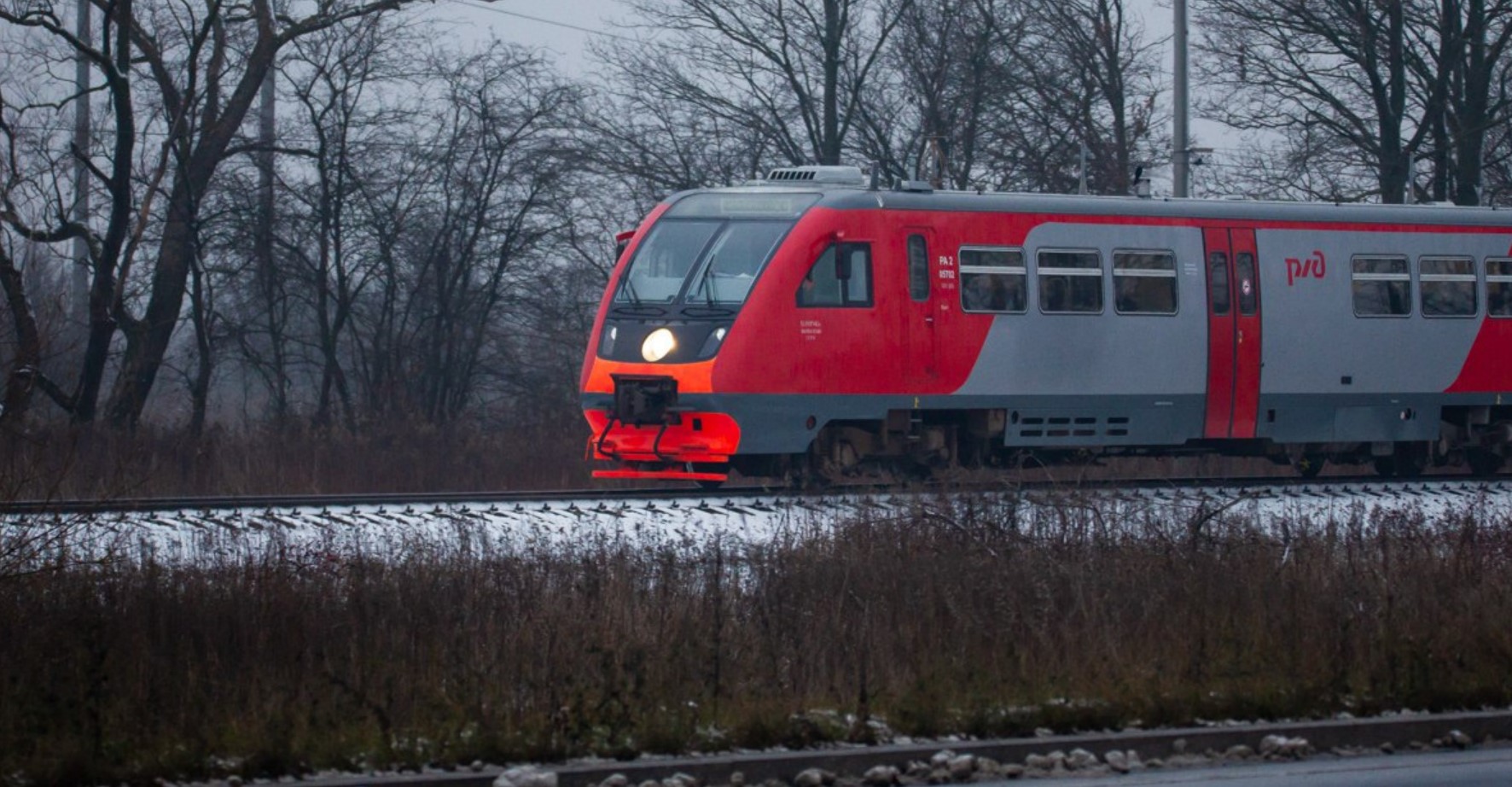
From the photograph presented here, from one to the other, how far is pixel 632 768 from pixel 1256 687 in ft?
11.7

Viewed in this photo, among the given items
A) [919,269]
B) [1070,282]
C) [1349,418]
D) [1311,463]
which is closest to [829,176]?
[919,269]

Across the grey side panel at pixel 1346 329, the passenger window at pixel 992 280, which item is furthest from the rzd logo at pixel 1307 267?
the passenger window at pixel 992 280

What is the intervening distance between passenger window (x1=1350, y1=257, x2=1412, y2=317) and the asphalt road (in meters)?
12.4

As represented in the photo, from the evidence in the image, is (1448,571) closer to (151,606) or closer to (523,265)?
(151,606)

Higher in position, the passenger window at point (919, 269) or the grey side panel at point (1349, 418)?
the passenger window at point (919, 269)

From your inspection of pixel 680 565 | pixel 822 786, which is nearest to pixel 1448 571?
pixel 680 565

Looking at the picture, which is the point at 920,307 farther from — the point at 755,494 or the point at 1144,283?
the point at 1144,283

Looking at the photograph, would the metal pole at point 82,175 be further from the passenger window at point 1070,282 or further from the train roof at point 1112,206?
the passenger window at point 1070,282

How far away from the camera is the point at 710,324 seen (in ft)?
53.3

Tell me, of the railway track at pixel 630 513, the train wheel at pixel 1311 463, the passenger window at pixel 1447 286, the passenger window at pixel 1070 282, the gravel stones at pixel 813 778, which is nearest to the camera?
the gravel stones at pixel 813 778

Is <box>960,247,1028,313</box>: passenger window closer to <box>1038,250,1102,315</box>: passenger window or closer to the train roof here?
<box>1038,250,1102,315</box>: passenger window

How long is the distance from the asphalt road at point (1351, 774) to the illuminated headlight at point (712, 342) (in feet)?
29.8

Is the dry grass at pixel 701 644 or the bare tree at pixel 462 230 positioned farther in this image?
the bare tree at pixel 462 230

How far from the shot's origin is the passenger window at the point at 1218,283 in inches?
731
